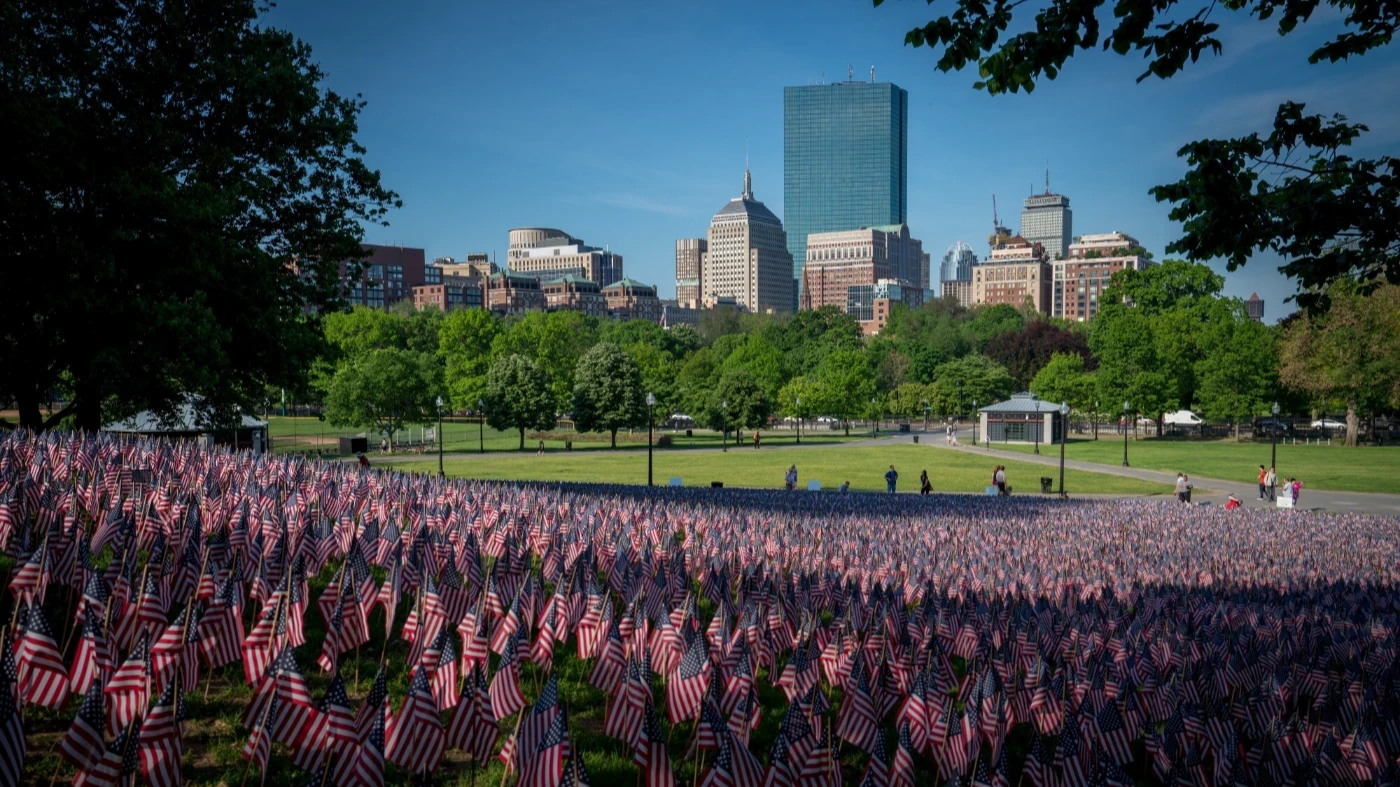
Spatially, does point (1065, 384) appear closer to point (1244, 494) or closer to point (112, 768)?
point (1244, 494)

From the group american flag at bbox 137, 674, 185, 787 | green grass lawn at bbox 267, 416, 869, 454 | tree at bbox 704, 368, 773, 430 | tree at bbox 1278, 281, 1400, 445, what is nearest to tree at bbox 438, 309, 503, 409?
green grass lawn at bbox 267, 416, 869, 454

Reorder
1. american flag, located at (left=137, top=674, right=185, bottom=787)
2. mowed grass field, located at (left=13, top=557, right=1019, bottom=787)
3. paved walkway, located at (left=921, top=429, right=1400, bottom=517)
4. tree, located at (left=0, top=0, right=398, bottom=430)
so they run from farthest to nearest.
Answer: paved walkway, located at (left=921, top=429, right=1400, bottom=517)
tree, located at (left=0, top=0, right=398, bottom=430)
mowed grass field, located at (left=13, top=557, right=1019, bottom=787)
american flag, located at (left=137, top=674, right=185, bottom=787)

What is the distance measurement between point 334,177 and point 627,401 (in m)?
44.8

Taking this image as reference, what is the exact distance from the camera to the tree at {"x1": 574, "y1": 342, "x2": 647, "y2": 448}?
235ft

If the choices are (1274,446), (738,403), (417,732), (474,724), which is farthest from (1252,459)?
(417,732)

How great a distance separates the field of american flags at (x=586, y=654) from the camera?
259 inches

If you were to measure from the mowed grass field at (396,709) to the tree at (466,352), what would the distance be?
67732 millimetres

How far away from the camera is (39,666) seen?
642 cm

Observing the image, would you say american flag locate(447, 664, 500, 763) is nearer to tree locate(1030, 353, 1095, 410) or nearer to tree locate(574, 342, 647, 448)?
tree locate(574, 342, 647, 448)

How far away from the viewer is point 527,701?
8.89 metres

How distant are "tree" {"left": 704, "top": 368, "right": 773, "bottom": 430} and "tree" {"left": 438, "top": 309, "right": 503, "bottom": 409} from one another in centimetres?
1957

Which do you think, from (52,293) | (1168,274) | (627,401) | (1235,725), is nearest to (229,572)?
(1235,725)

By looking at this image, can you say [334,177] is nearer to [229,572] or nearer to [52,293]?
[52,293]

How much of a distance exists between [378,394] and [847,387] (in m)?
46.1
